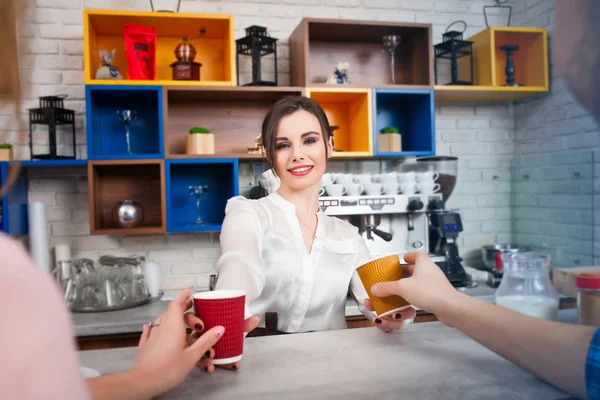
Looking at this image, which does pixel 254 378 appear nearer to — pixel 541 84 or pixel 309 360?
pixel 309 360

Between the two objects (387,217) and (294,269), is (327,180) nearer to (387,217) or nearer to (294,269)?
(387,217)

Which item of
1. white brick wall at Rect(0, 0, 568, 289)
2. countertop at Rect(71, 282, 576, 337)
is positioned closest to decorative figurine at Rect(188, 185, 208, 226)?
white brick wall at Rect(0, 0, 568, 289)

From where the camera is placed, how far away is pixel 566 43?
243mm

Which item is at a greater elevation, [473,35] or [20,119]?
[473,35]

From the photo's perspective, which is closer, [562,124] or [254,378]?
[254,378]

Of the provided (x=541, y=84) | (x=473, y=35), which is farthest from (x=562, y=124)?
(x=473, y=35)

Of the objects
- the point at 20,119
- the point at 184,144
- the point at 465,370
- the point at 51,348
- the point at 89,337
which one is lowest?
the point at 89,337

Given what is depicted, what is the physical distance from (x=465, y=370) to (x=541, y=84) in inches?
101

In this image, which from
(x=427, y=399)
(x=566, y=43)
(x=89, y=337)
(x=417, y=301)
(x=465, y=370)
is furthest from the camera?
(x=89, y=337)

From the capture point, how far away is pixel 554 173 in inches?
106

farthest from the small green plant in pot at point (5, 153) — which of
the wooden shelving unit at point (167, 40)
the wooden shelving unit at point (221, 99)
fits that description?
the wooden shelving unit at point (167, 40)

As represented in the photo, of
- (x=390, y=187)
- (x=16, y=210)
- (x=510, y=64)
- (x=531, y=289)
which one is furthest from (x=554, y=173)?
(x=16, y=210)

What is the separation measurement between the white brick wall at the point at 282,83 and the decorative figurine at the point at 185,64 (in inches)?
14.2

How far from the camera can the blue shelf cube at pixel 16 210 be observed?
2314 millimetres
